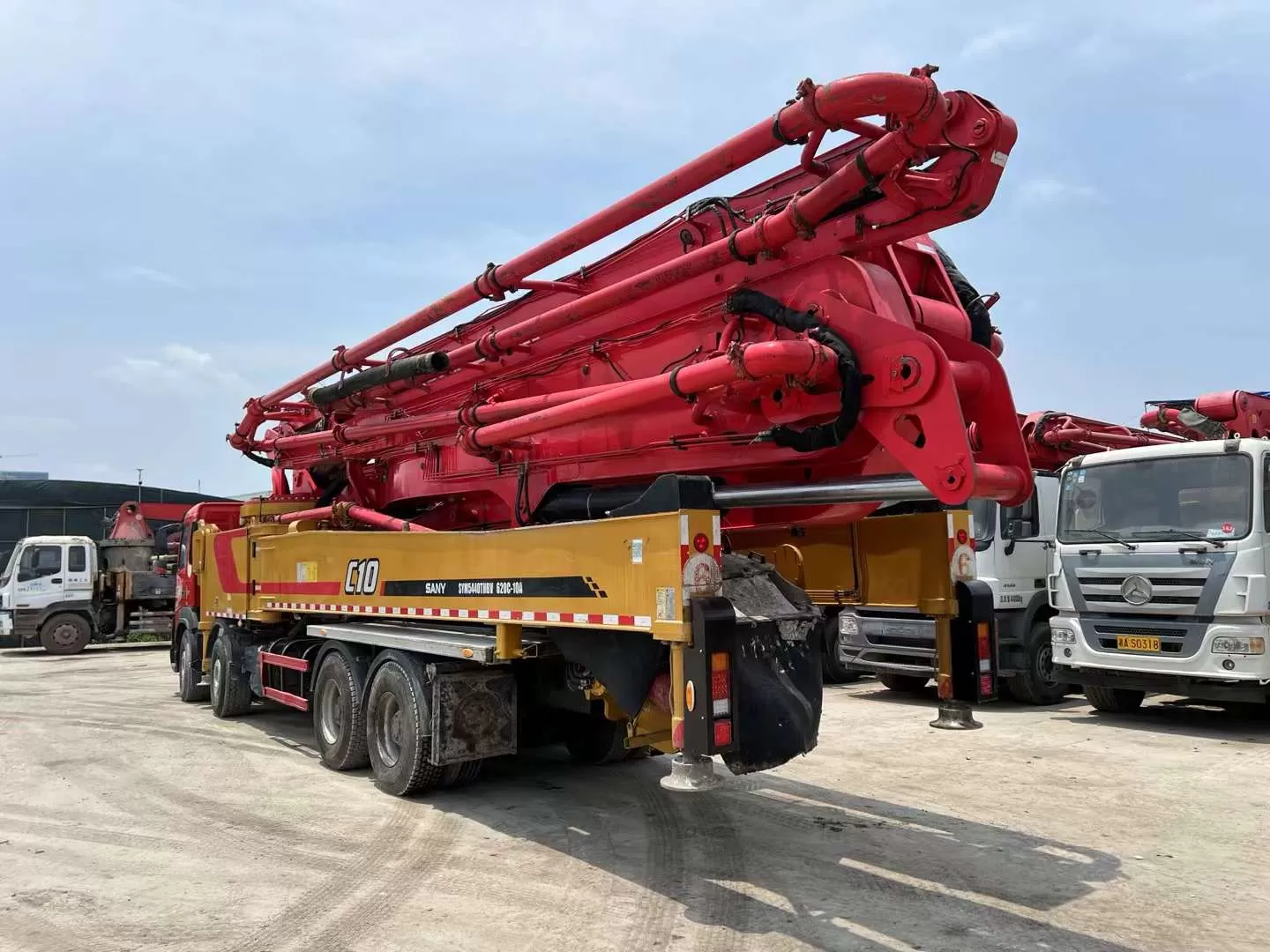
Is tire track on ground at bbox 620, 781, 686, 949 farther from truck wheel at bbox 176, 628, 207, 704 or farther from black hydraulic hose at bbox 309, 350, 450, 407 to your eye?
truck wheel at bbox 176, 628, 207, 704

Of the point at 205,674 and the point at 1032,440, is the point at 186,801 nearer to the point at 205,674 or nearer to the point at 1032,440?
the point at 205,674

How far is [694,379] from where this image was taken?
5.07 m

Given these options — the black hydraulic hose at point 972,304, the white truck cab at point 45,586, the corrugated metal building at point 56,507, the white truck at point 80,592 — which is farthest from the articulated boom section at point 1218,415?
the corrugated metal building at point 56,507

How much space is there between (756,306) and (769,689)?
2.00 meters

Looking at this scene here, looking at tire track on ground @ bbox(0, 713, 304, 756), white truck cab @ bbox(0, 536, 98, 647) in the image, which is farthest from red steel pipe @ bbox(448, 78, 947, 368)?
white truck cab @ bbox(0, 536, 98, 647)

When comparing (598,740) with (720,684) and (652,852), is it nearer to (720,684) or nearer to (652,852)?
(652,852)

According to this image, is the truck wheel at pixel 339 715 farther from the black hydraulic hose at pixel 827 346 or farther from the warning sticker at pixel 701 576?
the black hydraulic hose at pixel 827 346

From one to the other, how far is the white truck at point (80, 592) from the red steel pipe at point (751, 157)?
46.1 feet

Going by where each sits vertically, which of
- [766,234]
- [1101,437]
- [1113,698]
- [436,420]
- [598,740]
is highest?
[766,234]

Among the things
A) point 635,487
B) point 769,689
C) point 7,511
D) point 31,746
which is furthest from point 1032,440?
point 7,511

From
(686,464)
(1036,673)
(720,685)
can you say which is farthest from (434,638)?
(1036,673)

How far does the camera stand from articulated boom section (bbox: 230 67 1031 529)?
14.5ft

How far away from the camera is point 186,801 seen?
6.81m

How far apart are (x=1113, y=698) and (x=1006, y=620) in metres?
1.33
